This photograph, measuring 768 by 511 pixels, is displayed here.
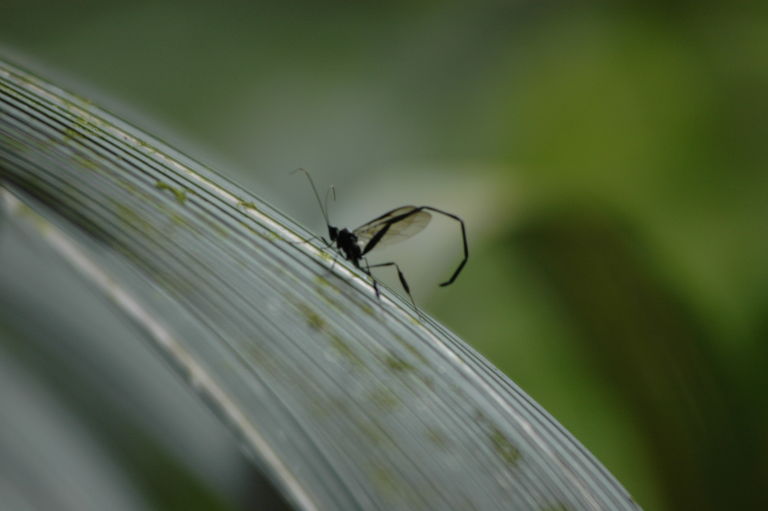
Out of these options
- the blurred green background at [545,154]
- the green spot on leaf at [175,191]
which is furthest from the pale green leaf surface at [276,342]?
the blurred green background at [545,154]

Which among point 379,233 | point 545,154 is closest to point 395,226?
point 379,233

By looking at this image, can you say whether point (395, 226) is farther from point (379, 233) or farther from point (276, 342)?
point (276, 342)

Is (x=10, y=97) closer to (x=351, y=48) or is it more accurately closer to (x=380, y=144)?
(x=380, y=144)

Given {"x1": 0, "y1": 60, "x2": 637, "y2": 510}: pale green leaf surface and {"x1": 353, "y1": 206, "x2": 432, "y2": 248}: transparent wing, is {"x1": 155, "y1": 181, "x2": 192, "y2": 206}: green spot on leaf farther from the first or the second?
{"x1": 353, "y1": 206, "x2": 432, "y2": 248}: transparent wing

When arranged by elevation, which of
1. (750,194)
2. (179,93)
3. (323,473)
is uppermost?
(179,93)

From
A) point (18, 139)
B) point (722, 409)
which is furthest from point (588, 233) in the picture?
point (18, 139)

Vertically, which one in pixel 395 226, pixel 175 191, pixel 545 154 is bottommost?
pixel 545 154
